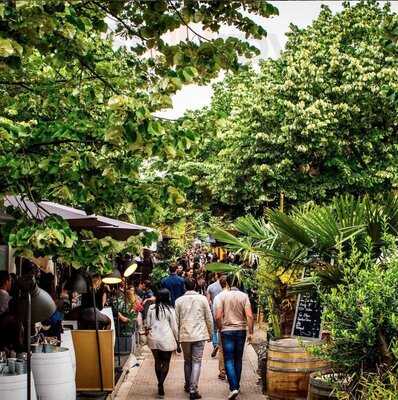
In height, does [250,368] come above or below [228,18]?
below

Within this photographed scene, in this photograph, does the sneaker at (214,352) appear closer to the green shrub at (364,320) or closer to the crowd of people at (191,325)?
the crowd of people at (191,325)

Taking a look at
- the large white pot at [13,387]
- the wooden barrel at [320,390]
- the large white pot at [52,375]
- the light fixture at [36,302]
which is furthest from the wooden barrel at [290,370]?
the large white pot at [13,387]

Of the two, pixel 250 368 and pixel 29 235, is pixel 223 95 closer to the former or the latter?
pixel 250 368

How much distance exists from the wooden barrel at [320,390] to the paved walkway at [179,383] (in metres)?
4.14

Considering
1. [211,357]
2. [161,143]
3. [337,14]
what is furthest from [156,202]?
[337,14]

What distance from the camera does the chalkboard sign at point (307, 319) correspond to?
30.7ft

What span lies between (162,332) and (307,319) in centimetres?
274

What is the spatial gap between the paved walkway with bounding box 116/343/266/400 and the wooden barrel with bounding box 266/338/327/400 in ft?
8.86

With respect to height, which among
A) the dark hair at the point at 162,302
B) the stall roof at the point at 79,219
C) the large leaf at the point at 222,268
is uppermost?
the stall roof at the point at 79,219

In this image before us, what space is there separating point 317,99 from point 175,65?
19804mm

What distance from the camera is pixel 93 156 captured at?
5.46 metres

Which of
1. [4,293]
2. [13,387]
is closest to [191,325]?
[4,293]

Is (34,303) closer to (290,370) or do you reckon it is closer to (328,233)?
(328,233)

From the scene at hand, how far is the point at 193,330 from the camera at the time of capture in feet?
36.9
